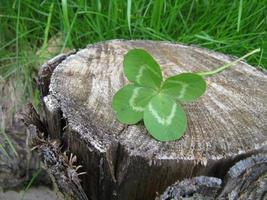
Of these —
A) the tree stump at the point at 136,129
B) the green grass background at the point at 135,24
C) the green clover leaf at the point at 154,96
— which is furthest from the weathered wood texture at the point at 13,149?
the green clover leaf at the point at 154,96

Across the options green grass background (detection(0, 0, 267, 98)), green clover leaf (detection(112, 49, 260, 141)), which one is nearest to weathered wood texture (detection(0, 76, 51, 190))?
green grass background (detection(0, 0, 267, 98))

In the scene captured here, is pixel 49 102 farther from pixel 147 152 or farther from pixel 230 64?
pixel 230 64

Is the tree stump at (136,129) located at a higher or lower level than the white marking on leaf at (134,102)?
lower

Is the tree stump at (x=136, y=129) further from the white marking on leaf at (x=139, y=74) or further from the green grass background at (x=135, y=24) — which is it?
the green grass background at (x=135, y=24)

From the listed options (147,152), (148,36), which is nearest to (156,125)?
(147,152)

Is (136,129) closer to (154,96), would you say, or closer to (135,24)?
(154,96)

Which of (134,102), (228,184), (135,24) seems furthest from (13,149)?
(228,184)

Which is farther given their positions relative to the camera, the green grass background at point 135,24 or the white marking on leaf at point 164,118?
the green grass background at point 135,24
